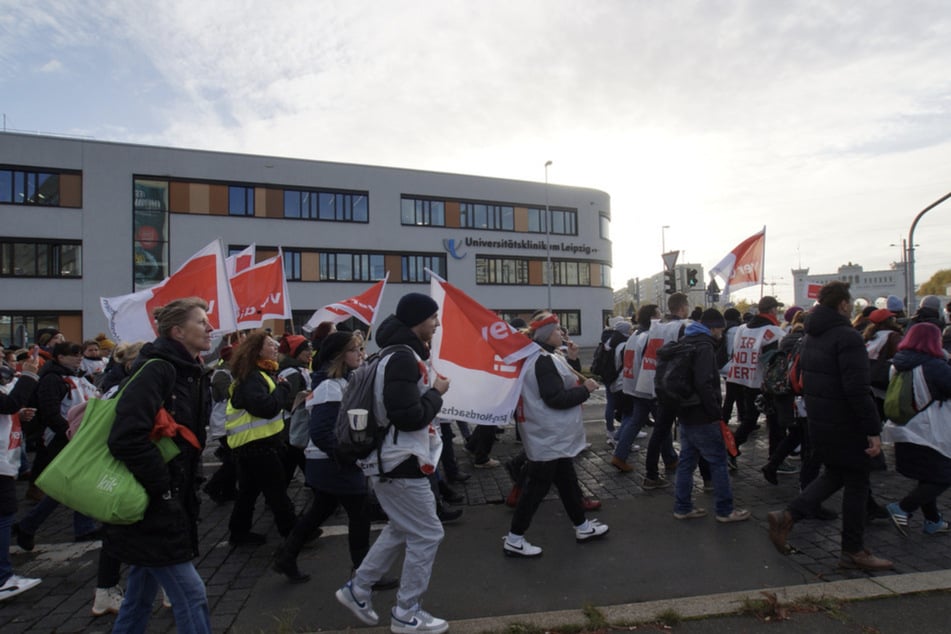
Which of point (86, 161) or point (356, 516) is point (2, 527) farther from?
point (86, 161)

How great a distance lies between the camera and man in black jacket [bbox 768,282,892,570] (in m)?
Result: 3.98

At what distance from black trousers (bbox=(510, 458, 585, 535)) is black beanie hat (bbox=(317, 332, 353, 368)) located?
1703mm

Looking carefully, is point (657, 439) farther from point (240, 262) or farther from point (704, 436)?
point (240, 262)

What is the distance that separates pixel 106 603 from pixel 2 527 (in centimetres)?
106

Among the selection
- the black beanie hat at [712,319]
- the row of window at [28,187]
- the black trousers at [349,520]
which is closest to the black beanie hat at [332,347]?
the black trousers at [349,520]

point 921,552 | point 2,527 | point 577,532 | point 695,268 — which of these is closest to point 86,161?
point 695,268

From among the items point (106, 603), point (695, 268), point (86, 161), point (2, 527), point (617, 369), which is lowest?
point (106, 603)

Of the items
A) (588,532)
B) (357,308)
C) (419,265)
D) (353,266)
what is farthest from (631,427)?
(419,265)

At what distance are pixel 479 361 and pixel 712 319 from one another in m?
2.40

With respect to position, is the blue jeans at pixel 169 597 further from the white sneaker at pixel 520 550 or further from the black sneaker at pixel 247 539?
the white sneaker at pixel 520 550

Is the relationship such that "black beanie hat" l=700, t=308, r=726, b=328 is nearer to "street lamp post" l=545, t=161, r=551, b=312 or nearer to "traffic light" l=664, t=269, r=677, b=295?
Result: "traffic light" l=664, t=269, r=677, b=295

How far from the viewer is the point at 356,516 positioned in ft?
13.4

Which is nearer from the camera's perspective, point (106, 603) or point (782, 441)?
point (106, 603)

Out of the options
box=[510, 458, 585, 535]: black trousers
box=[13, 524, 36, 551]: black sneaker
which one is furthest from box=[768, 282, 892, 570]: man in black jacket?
box=[13, 524, 36, 551]: black sneaker
